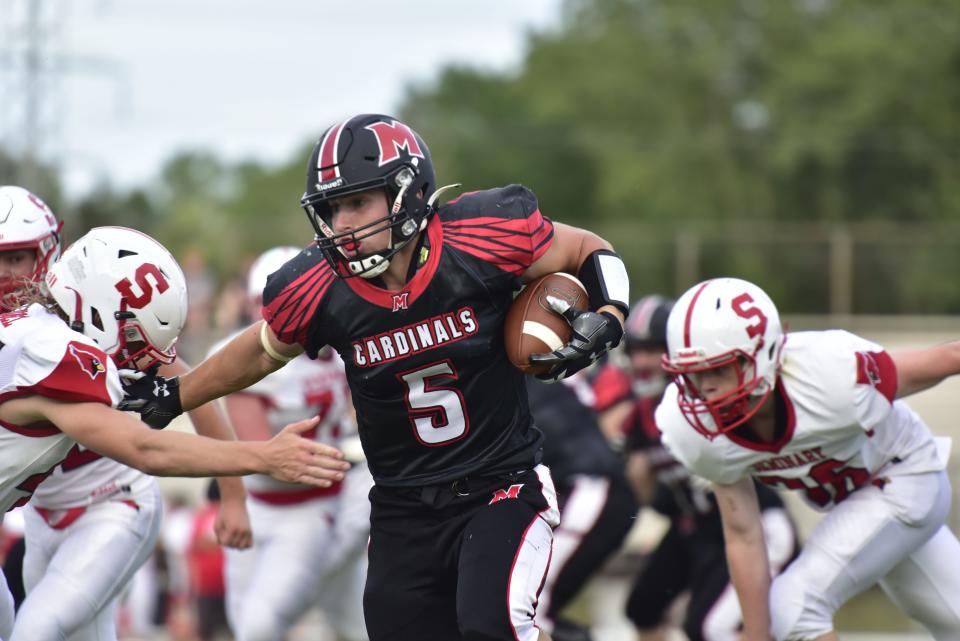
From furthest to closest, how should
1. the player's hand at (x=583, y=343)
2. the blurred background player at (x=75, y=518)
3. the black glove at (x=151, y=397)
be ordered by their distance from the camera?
the blurred background player at (x=75, y=518) → the black glove at (x=151, y=397) → the player's hand at (x=583, y=343)

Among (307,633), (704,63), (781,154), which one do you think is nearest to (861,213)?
(781,154)

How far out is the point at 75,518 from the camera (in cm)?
477

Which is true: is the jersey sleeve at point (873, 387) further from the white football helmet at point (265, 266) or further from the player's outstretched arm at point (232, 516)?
the white football helmet at point (265, 266)

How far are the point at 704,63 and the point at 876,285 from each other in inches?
530

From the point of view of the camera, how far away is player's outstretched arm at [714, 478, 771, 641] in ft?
15.4

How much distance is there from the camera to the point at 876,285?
63.0 ft

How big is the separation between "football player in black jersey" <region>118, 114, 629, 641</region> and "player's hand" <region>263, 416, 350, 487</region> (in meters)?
0.62

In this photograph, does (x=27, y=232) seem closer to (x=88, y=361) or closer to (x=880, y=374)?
(x=88, y=361)

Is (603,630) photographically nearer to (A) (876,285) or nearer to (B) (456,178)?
(A) (876,285)

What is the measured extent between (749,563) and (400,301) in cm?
162

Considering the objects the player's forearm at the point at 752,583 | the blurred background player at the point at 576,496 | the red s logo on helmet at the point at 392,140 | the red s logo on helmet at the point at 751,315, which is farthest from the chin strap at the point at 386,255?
the blurred background player at the point at 576,496

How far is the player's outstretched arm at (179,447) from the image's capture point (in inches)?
140

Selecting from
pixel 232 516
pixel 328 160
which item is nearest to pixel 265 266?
pixel 232 516

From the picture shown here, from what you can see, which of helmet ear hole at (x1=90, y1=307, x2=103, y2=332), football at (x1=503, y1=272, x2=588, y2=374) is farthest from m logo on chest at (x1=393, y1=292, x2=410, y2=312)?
helmet ear hole at (x1=90, y1=307, x2=103, y2=332)
